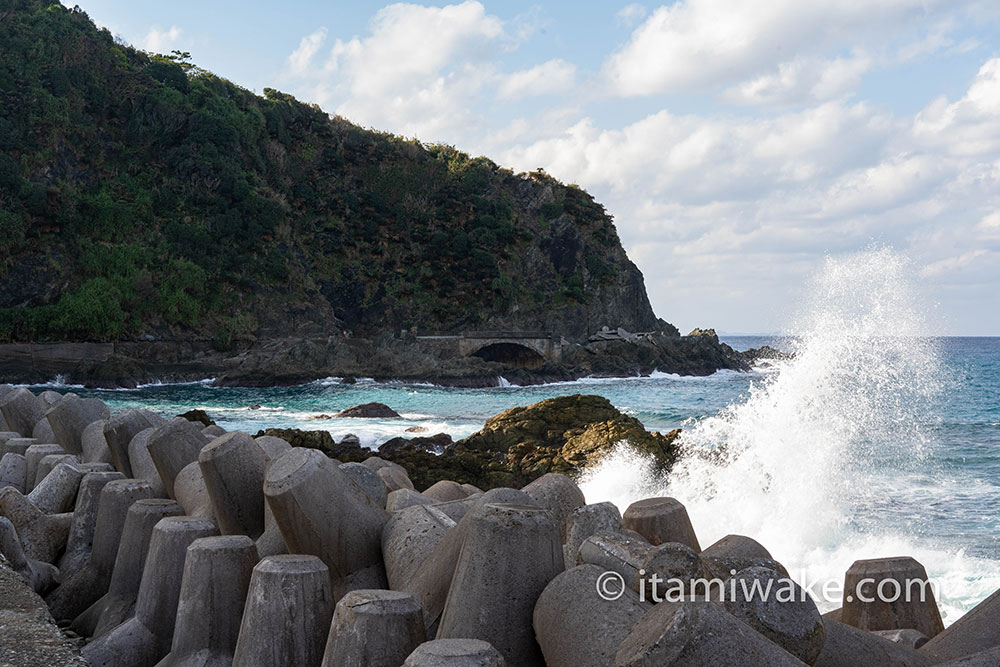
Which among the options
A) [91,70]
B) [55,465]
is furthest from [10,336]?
[55,465]

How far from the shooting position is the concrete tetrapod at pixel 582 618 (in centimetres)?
206

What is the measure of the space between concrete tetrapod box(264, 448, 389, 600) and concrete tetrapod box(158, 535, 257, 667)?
0.23m

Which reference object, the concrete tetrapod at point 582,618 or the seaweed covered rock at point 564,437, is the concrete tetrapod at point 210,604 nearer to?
the concrete tetrapod at point 582,618

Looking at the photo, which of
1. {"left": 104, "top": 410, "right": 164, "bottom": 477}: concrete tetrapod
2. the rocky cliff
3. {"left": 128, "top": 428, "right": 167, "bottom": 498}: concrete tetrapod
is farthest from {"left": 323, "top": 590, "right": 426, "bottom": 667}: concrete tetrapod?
the rocky cliff

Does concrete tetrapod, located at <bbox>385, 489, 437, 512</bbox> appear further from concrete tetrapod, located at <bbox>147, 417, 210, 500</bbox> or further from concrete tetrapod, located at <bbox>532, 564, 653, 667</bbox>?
concrete tetrapod, located at <bbox>532, 564, 653, 667</bbox>

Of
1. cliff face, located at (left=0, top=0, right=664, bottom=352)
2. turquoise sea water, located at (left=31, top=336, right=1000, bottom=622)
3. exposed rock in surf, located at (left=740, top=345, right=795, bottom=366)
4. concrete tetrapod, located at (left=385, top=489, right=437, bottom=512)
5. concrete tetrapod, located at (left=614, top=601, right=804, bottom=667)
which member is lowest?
turquoise sea water, located at (left=31, top=336, right=1000, bottom=622)

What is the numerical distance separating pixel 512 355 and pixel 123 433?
37.5m

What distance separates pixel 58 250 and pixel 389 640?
122 feet

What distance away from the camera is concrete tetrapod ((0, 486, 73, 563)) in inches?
173

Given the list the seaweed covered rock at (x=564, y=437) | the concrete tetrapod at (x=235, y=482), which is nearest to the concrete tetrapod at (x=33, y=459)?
the concrete tetrapod at (x=235, y=482)

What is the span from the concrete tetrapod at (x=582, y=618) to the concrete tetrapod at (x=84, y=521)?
3222 mm

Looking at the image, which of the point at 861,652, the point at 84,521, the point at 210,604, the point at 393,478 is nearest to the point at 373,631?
the point at 210,604

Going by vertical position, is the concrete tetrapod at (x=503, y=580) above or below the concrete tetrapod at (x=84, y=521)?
above

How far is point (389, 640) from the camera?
7.50 ft
